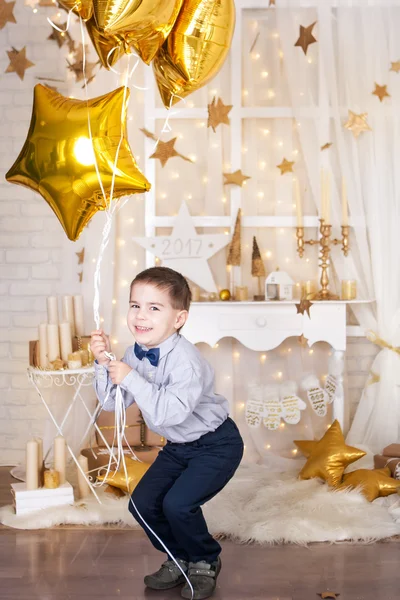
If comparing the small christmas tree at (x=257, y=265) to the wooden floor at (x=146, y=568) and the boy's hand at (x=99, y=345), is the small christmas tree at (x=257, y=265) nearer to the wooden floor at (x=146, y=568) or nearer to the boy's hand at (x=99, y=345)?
the wooden floor at (x=146, y=568)

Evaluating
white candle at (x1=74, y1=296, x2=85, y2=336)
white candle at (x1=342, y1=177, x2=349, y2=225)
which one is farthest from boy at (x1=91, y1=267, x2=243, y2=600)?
white candle at (x1=342, y1=177, x2=349, y2=225)

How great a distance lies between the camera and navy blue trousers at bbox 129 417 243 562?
6.66 feet

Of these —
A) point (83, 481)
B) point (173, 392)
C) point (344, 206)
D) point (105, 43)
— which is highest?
point (105, 43)

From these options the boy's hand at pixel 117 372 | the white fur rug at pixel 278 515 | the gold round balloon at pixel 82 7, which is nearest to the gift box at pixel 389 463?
the white fur rug at pixel 278 515

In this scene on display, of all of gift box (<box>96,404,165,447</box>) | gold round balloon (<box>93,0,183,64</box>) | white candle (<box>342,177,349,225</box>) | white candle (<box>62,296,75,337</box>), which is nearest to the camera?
gold round balloon (<box>93,0,183,64</box>)

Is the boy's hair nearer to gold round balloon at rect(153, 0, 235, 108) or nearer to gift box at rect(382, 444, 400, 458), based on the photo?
gold round balloon at rect(153, 0, 235, 108)

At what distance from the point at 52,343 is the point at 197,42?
1294 mm

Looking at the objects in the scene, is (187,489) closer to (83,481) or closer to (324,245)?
(83,481)

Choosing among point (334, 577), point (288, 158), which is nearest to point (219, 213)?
point (288, 158)

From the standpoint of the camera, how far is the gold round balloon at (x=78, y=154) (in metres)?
2.09

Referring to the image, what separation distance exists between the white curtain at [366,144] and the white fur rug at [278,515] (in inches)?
26.1

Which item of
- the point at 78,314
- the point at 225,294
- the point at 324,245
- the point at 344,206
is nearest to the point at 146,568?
the point at 78,314

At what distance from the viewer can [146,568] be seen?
226 cm

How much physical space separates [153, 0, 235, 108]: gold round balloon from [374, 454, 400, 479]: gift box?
66.3 inches
